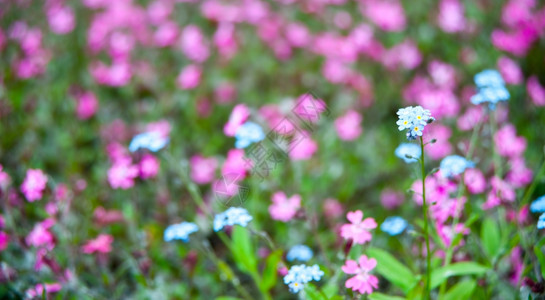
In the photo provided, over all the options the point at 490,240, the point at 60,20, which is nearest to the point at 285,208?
the point at 490,240

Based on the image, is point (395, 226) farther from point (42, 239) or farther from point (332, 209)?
point (42, 239)

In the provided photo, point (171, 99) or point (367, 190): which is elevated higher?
point (171, 99)

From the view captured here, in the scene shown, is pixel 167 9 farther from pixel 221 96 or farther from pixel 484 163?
pixel 484 163

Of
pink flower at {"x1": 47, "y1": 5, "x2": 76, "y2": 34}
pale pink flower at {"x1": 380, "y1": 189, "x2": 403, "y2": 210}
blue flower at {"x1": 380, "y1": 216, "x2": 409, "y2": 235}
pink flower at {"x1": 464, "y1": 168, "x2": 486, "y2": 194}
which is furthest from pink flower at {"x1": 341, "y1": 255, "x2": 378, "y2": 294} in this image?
pink flower at {"x1": 47, "y1": 5, "x2": 76, "y2": 34}

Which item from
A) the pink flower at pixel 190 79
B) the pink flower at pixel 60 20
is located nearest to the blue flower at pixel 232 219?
the pink flower at pixel 190 79

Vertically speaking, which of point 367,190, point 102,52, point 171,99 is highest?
point 102,52

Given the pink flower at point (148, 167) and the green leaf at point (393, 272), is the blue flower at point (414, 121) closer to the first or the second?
the green leaf at point (393, 272)

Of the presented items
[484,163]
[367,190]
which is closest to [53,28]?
[367,190]
